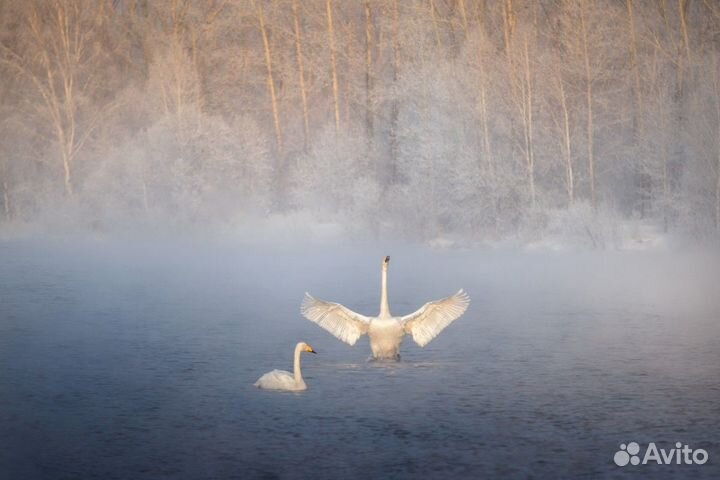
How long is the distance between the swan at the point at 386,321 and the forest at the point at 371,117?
20937mm

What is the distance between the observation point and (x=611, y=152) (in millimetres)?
36844

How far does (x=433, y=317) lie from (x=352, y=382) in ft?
4.57

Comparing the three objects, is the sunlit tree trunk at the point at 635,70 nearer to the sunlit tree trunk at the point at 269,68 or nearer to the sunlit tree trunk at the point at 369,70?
the sunlit tree trunk at the point at 369,70

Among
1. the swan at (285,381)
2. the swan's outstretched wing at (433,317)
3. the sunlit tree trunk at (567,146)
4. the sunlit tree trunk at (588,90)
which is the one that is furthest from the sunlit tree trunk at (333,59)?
the swan at (285,381)

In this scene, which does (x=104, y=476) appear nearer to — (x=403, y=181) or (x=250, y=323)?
(x=250, y=323)

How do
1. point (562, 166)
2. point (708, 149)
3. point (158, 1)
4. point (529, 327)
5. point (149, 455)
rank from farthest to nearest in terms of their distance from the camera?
1. point (158, 1)
2. point (562, 166)
3. point (708, 149)
4. point (529, 327)
5. point (149, 455)

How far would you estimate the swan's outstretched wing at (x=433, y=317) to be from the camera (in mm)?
13797

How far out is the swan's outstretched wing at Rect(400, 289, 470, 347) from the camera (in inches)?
543

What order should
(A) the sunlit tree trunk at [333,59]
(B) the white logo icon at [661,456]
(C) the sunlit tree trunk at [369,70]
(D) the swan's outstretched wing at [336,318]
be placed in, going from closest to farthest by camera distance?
(B) the white logo icon at [661,456] < (D) the swan's outstretched wing at [336,318] < (A) the sunlit tree trunk at [333,59] < (C) the sunlit tree trunk at [369,70]

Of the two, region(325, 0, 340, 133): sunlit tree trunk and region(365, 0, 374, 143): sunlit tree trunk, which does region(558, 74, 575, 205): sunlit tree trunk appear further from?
region(325, 0, 340, 133): sunlit tree trunk

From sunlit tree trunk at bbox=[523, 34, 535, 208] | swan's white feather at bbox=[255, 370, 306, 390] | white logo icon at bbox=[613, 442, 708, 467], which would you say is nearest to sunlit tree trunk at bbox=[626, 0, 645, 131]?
sunlit tree trunk at bbox=[523, 34, 535, 208]

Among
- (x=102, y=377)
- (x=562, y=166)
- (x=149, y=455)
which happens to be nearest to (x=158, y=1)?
(x=562, y=166)

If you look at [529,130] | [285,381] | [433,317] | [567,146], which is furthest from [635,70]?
[285,381]

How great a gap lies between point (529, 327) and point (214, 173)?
25.8 metres
